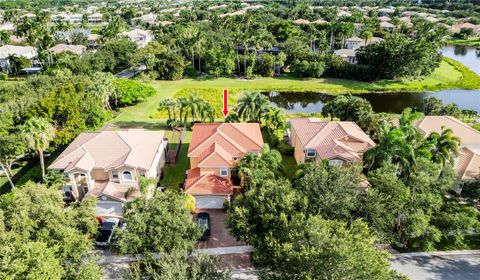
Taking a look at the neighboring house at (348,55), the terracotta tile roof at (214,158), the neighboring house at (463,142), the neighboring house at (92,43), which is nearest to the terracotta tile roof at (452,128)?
the neighboring house at (463,142)

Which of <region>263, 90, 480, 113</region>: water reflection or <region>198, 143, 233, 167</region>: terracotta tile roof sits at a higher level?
A: <region>198, 143, 233, 167</region>: terracotta tile roof

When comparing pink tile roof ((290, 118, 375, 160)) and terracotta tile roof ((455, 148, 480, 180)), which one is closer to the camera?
terracotta tile roof ((455, 148, 480, 180))

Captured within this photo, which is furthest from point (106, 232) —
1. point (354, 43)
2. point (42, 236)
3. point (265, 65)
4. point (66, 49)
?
point (354, 43)

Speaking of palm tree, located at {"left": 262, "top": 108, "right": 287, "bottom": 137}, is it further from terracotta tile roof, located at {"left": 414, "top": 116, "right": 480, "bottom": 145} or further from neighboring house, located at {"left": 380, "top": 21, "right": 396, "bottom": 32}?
neighboring house, located at {"left": 380, "top": 21, "right": 396, "bottom": 32}

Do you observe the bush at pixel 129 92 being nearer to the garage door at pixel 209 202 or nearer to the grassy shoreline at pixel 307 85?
the grassy shoreline at pixel 307 85

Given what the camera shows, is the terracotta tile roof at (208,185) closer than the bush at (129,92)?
Yes

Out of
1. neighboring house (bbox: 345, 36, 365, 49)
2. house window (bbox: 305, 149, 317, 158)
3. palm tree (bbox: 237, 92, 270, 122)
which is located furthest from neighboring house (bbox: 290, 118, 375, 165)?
neighboring house (bbox: 345, 36, 365, 49)

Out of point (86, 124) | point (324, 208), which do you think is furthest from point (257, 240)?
point (86, 124)
